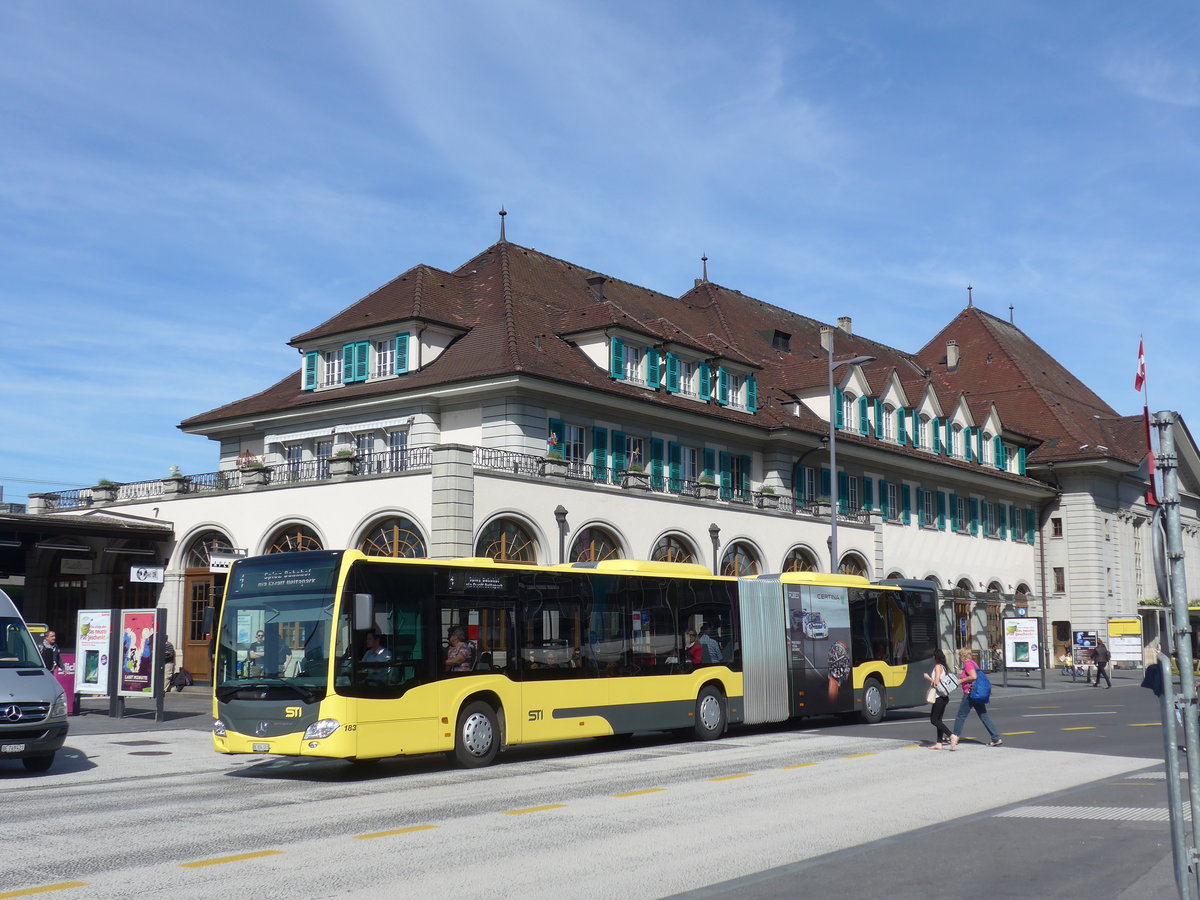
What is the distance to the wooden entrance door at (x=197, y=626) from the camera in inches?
1431

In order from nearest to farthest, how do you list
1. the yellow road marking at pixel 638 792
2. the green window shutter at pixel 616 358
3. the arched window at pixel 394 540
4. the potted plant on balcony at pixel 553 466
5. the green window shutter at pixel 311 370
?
the yellow road marking at pixel 638 792 < the arched window at pixel 394 540 < the potted plant on balcony at pixel 553 466 < the green window shutter at pixel 616 358 < the green window shutter at pixel 311 370

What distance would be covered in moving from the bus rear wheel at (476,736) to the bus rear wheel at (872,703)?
1074cm

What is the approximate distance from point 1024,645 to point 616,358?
16.4 meters

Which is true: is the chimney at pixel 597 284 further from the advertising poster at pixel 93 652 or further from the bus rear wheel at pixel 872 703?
the advertising poster at pixel 93 652

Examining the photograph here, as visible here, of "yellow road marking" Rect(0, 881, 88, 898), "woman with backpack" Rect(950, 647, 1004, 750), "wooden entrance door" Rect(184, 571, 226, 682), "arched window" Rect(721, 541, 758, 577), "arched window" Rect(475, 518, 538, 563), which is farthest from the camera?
"arched window" Rect(721, 541, 758, 577)

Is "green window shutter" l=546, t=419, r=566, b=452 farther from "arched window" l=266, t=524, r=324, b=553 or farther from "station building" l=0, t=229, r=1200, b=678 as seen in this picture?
"arched window" l=266, t=524, r=324, b=553

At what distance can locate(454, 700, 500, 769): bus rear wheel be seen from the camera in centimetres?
1767

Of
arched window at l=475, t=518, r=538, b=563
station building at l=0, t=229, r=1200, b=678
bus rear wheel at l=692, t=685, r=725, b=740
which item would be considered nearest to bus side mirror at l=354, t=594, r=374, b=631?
bus rear wheel at l=692, t=685, r=725, b=740

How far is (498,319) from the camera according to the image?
129ft

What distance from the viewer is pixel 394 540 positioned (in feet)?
104

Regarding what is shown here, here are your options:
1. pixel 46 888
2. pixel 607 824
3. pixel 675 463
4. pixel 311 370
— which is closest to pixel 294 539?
pixel 311 370

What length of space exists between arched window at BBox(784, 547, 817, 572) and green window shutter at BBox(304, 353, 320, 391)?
16.1m

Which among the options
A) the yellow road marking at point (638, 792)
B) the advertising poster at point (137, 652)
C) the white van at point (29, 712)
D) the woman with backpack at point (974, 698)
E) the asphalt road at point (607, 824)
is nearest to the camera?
the asphalt road at point (607, 824)

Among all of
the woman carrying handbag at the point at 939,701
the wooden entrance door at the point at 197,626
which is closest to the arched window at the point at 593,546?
the wooden entrance door at the point at 197,626
